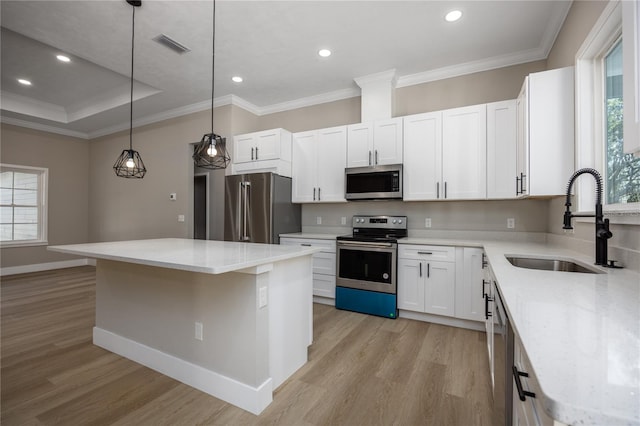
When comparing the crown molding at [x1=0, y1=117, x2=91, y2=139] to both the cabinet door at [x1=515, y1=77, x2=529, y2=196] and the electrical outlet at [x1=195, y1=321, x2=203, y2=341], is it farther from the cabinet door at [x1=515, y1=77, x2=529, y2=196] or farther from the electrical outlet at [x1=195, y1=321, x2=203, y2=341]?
the cabinet door at [x1=515, y1=77, x2=529, y2=196]

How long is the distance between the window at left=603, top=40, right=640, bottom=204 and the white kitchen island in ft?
6.60

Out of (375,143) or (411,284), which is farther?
(375,143)

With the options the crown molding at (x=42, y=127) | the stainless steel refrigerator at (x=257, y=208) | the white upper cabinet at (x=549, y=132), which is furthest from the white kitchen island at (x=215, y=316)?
the crown molding at (x=42, y=127)

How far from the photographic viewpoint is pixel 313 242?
3.79 m

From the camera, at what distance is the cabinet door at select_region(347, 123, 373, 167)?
365cm

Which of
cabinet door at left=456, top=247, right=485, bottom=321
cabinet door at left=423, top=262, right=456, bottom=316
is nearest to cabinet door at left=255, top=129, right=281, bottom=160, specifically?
A: cabinet door at left=423, top=262, right=456, bottom=316

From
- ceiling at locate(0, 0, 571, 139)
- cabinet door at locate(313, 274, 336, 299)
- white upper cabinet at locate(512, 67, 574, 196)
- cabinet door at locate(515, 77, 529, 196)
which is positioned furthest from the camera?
cabinet door at locate(313, 274, 336, 299)

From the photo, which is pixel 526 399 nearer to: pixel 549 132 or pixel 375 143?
pixel 549 132

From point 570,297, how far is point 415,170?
258 cm

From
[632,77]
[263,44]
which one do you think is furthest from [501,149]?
[263,44]

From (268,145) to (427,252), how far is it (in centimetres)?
258

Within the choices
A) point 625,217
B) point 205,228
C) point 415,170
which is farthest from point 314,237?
point 625,217

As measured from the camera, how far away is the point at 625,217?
1465 mm

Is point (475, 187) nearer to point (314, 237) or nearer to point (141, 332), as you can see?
point (314, 237)
